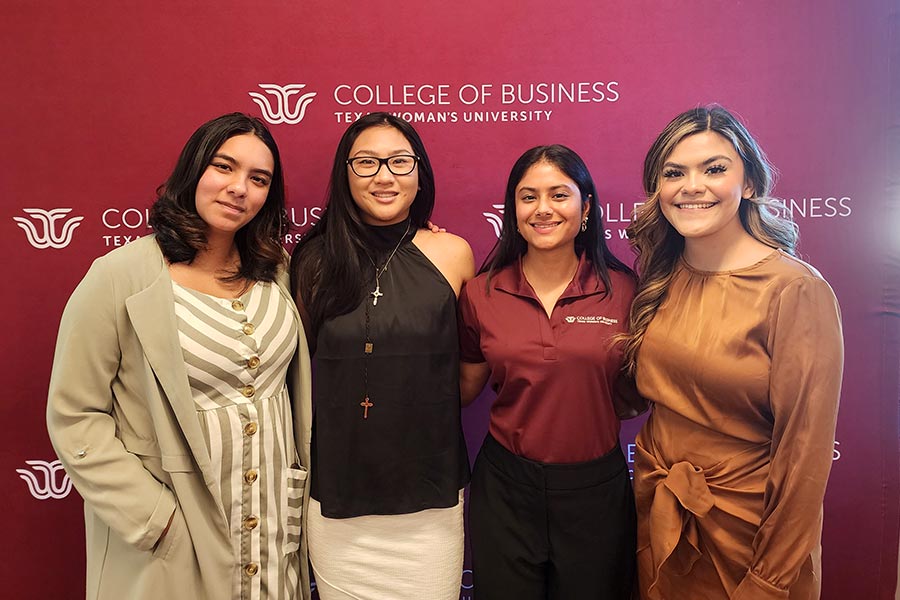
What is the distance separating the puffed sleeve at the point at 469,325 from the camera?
1.99 meters

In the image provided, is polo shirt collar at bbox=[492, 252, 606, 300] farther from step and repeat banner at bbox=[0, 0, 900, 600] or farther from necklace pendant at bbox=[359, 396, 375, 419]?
necklace pendant at bbox=[359, 396, 375, 419]

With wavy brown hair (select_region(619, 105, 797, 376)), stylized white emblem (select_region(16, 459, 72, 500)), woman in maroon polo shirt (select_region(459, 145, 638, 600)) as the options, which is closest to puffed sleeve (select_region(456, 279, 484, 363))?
woman in maroon polo shirt (select_region(459, 145, 638, 600))

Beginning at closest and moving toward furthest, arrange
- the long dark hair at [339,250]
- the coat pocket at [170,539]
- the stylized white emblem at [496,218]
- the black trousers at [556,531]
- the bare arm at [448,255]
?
1. the coat pocket at [170,539]
2. the black trousers at [556,531]
3. the long dark hair at [339,250]
4. the bare arm at [448,255]
5. the stylized white emblem at [496,218]

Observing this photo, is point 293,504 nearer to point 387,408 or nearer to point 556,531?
point 387,408

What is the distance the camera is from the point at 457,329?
2.00 meters

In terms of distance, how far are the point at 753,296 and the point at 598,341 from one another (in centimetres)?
47

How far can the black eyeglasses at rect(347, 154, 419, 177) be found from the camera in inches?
76.3

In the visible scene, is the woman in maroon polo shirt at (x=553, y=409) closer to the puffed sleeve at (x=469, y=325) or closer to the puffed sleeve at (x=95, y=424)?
the puffed sleeve at (x=469, y=325)

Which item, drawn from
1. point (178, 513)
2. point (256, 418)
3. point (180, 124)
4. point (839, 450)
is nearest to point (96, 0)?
point (180, 124)

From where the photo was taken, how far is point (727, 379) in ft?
5.28

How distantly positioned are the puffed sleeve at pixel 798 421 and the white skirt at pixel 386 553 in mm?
964

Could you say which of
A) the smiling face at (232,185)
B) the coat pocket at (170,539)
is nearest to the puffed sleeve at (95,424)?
the coat pocket at (170,539)

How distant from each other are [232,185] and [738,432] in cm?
170

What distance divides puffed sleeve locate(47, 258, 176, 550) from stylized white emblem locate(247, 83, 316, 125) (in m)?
1.03
